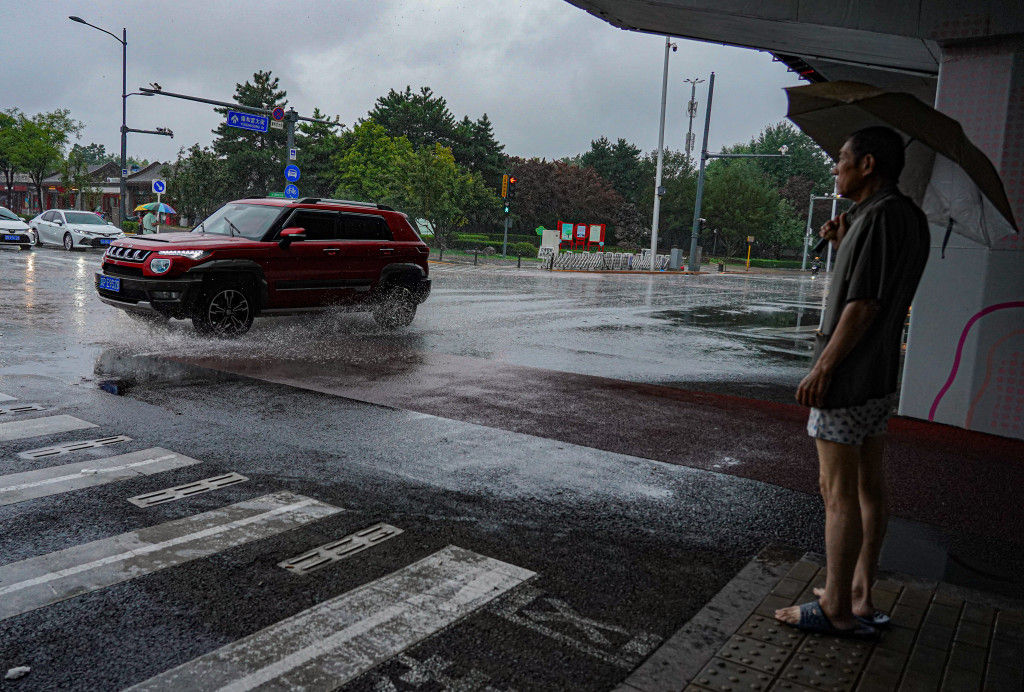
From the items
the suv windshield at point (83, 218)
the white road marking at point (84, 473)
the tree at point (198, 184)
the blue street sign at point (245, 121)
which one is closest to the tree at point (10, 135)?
the tree at point (198, 184)

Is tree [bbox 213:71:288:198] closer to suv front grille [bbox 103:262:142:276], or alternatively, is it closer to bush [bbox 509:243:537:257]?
bush [bbox 509:243:537:257]

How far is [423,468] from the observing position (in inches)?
205

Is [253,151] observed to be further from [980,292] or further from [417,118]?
[980,292]

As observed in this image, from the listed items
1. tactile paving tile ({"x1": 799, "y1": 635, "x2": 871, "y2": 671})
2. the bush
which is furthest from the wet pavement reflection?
the bush

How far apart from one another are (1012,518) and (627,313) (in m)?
13.2

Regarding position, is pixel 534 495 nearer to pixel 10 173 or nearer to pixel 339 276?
pixel 339 276

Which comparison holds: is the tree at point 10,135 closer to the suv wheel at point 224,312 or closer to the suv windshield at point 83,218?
the suv windshield at point 83,218

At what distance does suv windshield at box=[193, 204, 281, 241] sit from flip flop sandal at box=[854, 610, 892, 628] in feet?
30.6

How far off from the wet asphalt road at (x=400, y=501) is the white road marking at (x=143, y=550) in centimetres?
9

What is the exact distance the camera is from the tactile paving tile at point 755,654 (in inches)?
114

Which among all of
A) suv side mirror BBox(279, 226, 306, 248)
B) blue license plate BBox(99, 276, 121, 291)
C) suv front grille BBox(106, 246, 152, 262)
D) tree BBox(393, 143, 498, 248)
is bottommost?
blue license plate BBox(99, 276, 121, 291)

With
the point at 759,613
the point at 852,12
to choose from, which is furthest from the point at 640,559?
the point at 852,12

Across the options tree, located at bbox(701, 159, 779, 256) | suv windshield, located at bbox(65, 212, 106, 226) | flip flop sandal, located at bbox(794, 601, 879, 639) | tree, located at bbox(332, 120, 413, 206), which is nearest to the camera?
flip flop sandal, located at bbox(794, 601, 879, 639)

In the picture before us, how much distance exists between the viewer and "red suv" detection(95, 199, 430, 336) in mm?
9875
